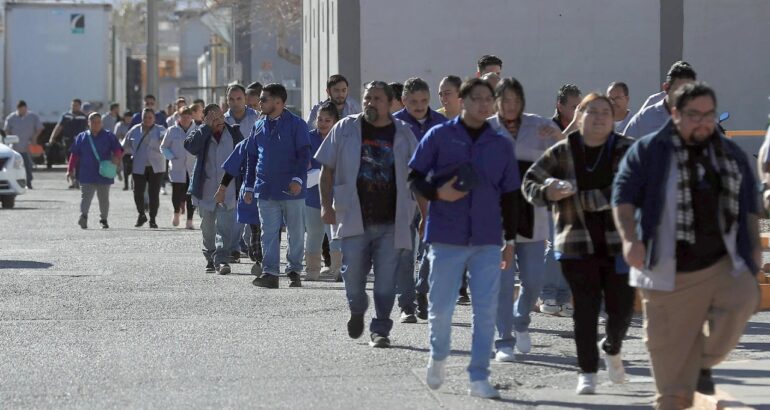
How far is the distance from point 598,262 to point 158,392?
2498 mm

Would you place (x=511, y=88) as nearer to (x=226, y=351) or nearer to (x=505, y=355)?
(x=505, y=355)

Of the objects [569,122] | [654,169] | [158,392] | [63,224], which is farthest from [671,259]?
[63,224]

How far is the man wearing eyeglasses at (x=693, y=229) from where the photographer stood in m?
7.47

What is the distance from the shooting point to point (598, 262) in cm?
885

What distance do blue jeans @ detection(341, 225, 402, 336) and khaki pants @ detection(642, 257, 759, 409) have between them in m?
3.23

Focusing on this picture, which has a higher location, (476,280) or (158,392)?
(476,280)

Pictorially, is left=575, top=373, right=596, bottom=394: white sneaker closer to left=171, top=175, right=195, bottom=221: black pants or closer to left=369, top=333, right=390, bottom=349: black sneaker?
left=369, top=333, right=390, bottom=349: black sneaker

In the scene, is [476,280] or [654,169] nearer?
[654,169]

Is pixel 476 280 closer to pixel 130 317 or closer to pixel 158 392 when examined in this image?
pixel 158 392

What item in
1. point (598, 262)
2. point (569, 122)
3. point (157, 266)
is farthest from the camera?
point (157, 266)

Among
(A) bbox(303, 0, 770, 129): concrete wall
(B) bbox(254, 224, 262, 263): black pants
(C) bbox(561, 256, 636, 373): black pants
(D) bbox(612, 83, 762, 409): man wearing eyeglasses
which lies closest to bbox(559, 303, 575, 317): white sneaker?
(C) bbox(561, 256, 636, 373): black pants

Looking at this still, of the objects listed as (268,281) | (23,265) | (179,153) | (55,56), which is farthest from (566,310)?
(55,56)

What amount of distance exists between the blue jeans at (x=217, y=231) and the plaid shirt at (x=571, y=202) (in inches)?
313

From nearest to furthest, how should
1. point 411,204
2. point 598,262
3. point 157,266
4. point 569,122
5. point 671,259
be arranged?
point 671,259 < point 598,262 < point 411,204 < point 569,122 < point 157,266
